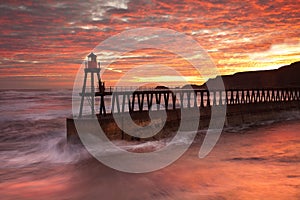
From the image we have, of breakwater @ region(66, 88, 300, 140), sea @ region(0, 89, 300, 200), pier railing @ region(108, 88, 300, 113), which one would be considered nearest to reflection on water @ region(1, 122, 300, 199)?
sea @ region(0, 89, 300, 200)

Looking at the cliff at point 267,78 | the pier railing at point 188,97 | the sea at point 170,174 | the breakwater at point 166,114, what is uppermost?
the cliff at point 267,78

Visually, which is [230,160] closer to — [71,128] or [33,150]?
[71,128]

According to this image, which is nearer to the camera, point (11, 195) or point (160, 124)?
point (11, 195)

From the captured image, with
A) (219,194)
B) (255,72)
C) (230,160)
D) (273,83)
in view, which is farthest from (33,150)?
(255,72)

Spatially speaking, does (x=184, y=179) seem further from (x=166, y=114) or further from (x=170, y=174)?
(x=166, y=114)

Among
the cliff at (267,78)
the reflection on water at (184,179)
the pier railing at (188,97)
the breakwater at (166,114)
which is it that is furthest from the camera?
the cliff at (267,78)

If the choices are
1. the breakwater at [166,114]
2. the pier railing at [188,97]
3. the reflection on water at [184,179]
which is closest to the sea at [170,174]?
the reflection on water at [184,179]

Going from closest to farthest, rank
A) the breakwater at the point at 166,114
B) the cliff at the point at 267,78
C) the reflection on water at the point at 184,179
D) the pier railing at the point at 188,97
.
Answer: the reflection on water at the point at 184,179 → the breakwater at the point at 166,114 → the pier railing at the point at 188,97 → the cliff at the point at 267,78

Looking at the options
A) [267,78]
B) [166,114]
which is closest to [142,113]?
[166,114]

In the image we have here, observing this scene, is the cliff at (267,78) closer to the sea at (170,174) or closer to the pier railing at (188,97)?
the pier railing at (188,97)

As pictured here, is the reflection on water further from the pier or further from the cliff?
the cliff

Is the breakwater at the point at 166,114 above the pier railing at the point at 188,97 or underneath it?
underneath

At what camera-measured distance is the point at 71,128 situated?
1395 cm

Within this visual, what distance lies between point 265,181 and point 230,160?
2.79 metres
